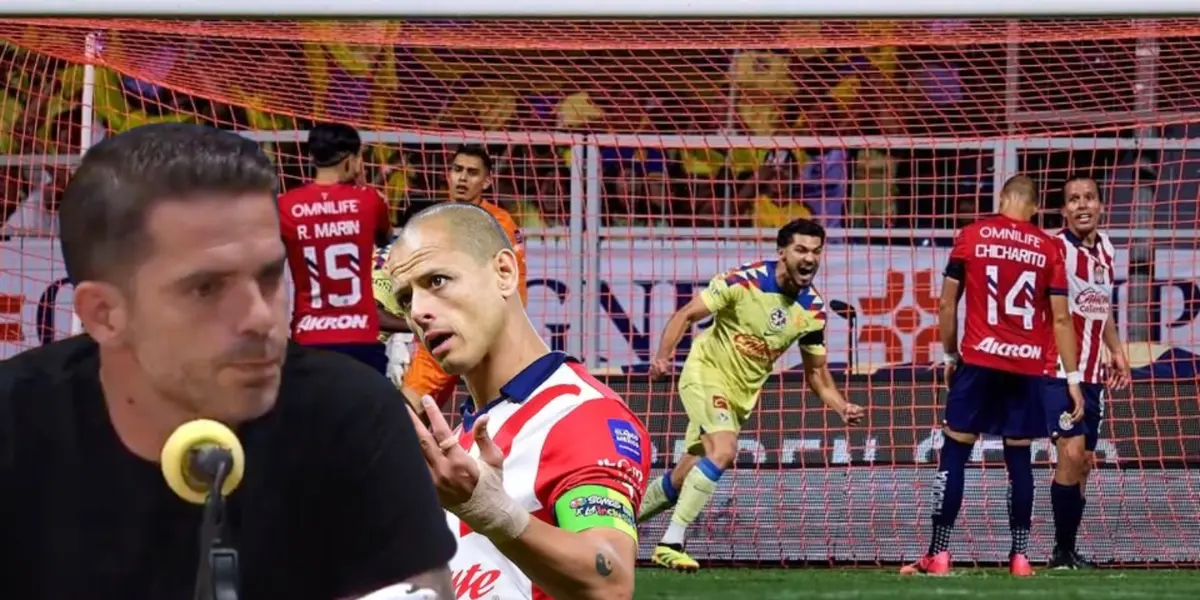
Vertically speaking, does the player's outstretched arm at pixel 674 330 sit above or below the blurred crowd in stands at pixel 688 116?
below

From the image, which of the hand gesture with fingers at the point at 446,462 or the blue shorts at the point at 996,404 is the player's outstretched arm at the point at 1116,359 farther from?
the hand gesture with fingers at the point at 446,462

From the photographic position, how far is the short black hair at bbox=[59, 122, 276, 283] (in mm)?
1846

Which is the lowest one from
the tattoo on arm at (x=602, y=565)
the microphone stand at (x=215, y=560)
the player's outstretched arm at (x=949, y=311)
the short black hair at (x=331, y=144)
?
the tattoo on arm at (x=602, y=565)

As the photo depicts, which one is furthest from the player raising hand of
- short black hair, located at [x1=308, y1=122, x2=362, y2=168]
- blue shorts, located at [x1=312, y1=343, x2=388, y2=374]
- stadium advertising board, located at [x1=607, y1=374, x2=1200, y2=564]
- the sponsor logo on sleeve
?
the sponsor logo on sleeve

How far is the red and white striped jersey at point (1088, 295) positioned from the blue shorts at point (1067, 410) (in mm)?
53

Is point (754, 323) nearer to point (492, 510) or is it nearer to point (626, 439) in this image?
point (626, 439)

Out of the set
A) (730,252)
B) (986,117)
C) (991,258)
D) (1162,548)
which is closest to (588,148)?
(730,252)

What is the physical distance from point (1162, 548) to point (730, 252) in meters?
3.41

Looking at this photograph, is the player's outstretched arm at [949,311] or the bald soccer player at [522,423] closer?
the bald soccer player at [522,423]

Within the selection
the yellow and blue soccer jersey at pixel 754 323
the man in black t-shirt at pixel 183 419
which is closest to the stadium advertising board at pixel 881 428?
A: the yellow and blue soccer jersey at pixel 754 323

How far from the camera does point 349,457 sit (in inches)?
76.2

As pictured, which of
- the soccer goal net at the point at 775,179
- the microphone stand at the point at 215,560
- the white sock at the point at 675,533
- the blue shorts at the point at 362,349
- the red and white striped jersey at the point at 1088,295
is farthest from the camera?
the soccer goal net at the point at 775,179

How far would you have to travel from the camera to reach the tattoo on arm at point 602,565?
3.06 metres

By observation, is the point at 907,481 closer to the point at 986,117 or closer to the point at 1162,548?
the point at 1162,548
